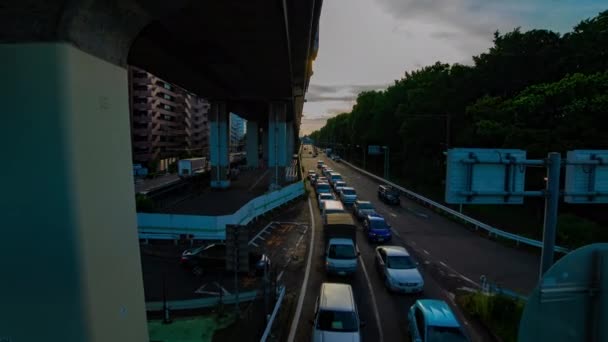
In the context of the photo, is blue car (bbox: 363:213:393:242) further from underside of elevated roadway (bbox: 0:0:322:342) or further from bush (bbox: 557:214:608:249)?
underside of elevated roadway (bbox: 0:0:322:342)

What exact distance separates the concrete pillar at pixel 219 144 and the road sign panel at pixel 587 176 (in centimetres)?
3193

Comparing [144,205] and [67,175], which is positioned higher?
[67,175]

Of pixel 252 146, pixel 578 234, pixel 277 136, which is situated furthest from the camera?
pixel 252 146

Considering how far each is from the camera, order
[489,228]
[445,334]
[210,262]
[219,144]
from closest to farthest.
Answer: [445,334], [210,262], [489,228], [219,144]

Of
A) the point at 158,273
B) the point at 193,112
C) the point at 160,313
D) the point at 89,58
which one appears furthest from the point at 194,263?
the point at 193,112

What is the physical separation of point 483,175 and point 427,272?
918cm

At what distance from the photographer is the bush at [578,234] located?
18188 mm

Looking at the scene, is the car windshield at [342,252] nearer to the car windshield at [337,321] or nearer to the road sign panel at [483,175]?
the car windshield at [337,321]

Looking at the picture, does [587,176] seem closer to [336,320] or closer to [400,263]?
[336,320]

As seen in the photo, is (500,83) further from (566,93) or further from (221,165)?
(221,165)

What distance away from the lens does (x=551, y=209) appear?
270 inches

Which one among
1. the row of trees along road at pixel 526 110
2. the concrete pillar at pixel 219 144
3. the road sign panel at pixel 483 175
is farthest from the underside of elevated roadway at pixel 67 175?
the concrete pillar at pixel 219 144

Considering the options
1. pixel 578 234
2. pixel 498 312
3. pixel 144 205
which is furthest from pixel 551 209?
pixel 144 205

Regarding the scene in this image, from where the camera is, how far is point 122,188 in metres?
4.94
